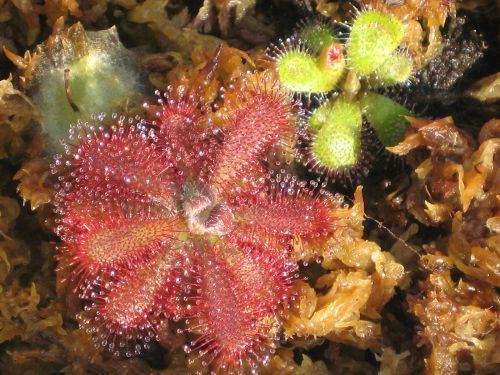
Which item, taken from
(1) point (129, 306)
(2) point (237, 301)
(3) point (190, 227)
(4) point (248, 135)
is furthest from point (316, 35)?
(1) point (129, 306)

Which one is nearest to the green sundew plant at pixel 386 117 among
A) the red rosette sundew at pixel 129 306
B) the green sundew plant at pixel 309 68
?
the green sundew plant at pixel 309 68

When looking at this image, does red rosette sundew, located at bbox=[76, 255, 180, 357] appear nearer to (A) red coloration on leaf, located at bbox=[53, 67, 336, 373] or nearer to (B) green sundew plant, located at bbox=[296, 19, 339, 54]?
(A) red coloration on leaf, located at bbox=[53, 67, 336, 373]

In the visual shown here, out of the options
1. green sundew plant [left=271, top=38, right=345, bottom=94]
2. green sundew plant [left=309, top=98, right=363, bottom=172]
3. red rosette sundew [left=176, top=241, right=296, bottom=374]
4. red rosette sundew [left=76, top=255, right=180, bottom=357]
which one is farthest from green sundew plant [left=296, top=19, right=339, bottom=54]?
red rosette sundew [left=76, top=255, right=180, bottom=357]

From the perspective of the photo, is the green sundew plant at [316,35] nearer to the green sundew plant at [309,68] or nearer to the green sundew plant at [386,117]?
the green sundew plant at [309,68]

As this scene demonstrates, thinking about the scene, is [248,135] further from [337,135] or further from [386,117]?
[386,117]

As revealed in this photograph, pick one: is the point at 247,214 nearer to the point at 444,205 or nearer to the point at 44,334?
the point at 444,205

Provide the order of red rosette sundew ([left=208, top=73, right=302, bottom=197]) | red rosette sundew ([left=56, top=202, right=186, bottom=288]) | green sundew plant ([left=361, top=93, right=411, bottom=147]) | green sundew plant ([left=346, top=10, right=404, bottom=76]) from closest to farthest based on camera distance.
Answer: red rosette sundew ([left=56, top=202, right=186, bottom=288]), red rosette sundew ([left=208, top=73, right=302, bottom=197]), green sundew plant ([left=346, top=10, right=404, bottom=76]), green sundew plant ([left=361, top=93, right=411, bottom=147])
